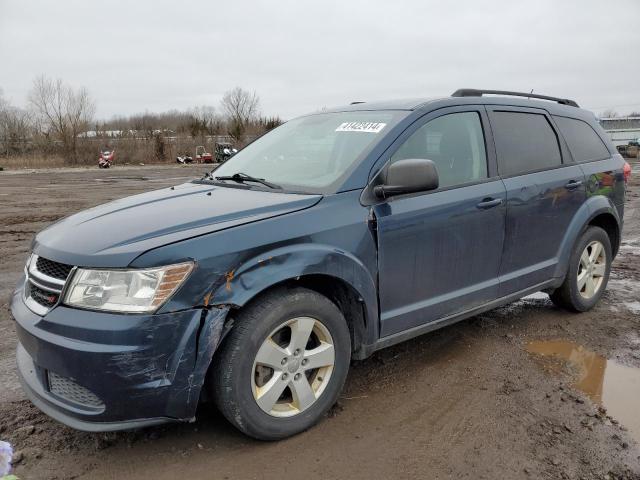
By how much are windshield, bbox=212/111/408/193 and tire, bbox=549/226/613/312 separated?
7.13ft

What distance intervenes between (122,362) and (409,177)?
5.75 feet

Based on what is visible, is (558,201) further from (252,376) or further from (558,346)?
(252,376)

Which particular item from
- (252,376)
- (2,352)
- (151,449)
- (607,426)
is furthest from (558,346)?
(2,352)

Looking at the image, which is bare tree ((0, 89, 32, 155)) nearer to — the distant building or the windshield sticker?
the windshield sticker

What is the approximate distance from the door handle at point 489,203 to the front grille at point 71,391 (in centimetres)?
254

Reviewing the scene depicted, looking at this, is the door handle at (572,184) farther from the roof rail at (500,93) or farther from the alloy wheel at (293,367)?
the alloy wheel at (293,367)

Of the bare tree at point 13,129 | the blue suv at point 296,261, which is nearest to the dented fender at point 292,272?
the blue suv at point 296,261

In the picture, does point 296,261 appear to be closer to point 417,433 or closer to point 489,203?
point 417,433

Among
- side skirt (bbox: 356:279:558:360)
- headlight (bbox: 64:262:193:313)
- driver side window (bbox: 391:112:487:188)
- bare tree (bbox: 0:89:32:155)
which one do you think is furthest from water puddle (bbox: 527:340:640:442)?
bare tree (bbox: 0:89:32:155)

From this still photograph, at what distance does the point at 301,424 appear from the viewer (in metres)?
2.69

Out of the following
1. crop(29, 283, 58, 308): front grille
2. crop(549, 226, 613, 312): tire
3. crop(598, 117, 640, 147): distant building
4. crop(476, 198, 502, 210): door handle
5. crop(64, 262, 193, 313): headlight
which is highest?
crop(598, 117, 640, 147): distant building

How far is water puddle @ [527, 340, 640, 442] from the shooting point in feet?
9.86

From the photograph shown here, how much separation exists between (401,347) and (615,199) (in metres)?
2.51

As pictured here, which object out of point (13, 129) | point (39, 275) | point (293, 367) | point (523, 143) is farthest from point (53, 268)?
point (13, 129)
